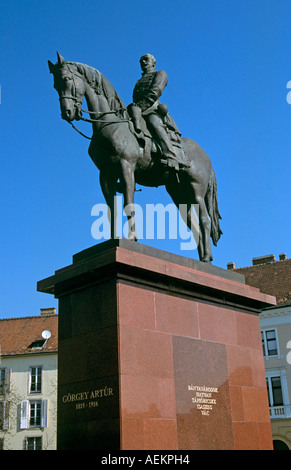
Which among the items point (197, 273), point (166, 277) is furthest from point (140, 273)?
point (197, 273)

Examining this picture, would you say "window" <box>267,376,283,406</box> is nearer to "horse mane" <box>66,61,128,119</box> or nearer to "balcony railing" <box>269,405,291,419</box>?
"balcony railing" <box>269,405,291,419</box>

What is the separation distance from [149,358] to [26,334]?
135 feet

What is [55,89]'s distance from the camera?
33.9ft

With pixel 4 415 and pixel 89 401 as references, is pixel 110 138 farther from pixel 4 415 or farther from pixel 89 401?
pixel 4 415

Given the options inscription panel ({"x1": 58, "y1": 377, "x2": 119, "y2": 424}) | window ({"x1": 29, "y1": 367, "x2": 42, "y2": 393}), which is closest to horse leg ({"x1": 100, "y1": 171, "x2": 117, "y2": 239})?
inscription panel ({"x1": 58, "y1": 377, "x2": 119, "y2": 424})

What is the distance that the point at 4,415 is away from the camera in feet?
146

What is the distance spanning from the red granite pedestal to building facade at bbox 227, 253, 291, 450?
26.7 meters

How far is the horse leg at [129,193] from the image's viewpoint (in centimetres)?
988

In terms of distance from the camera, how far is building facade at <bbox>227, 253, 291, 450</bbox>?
1380 inches

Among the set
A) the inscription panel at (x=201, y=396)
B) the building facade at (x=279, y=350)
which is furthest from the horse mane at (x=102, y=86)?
the building facade at (x=279, y=350)

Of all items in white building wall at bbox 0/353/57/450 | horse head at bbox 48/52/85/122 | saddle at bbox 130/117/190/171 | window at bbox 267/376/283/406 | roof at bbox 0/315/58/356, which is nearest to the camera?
horse head at bbox 48/52/85/122

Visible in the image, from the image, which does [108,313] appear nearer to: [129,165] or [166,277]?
[166,277]
